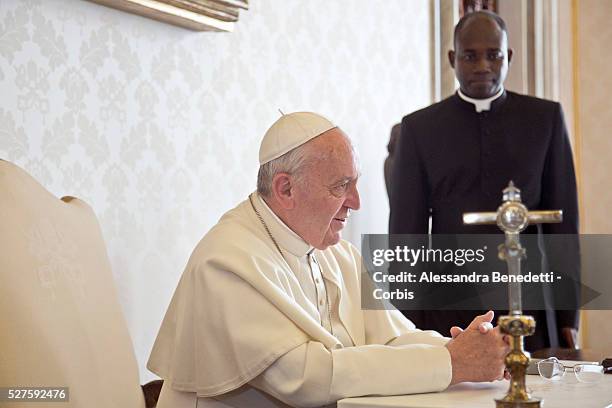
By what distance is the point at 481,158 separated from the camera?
14.1ft

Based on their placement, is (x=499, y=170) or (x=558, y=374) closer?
(x=558, y=374)

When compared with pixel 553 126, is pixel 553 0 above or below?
above

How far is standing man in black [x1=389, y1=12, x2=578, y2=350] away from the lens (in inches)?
165

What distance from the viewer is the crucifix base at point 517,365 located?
1.77 metres

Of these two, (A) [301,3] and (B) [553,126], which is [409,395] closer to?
(B) [553,126]

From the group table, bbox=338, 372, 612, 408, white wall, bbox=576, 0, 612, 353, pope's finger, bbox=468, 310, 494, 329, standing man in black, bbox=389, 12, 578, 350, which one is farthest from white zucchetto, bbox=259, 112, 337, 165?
white wall, bbox=576, 0, 612, 353

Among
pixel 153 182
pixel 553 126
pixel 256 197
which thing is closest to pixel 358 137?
pixel 553 126

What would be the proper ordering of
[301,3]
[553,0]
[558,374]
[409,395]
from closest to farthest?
[409,395]
[558,374]
[301,3]
[553,0]

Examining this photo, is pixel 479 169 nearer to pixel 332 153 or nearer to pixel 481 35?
pixel 481 35

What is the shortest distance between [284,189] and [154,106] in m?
1.00

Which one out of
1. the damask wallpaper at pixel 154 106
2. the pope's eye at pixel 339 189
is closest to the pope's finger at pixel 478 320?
the pope's eye at pixel 339 189

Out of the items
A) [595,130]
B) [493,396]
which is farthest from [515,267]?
[595,130]

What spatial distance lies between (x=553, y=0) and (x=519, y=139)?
3515 millimetres

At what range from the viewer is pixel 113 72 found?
354 cm
